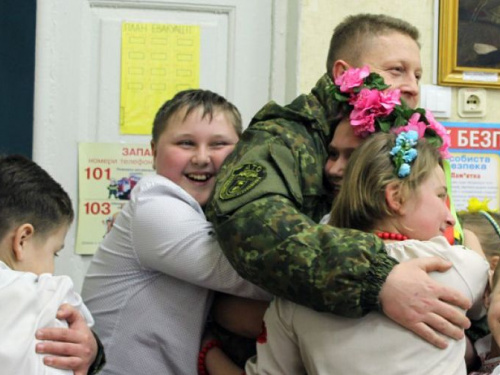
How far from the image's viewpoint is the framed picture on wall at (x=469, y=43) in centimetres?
295

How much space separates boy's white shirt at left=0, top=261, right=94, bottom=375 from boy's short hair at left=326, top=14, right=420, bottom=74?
866 millimetres

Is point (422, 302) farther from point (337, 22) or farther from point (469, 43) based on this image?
point (469, 43)

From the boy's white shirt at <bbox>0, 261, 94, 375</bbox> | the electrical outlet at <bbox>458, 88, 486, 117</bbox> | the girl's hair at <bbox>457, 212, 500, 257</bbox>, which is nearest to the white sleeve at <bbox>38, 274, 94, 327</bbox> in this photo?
the boy's white shirt at <bbox>0, 261, 94, 375</bbox>

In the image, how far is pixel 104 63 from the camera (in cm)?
293

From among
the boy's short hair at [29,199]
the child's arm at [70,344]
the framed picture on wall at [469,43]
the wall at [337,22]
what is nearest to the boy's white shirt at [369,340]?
→ the child's arm at [70,344]

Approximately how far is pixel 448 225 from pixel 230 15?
1694mm

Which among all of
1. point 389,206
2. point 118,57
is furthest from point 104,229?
point 389,206

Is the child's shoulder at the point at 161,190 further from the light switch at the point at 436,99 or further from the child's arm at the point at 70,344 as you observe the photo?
the light switch at the point at 436,99

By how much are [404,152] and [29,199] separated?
77cm

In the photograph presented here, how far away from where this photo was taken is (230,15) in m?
3.01

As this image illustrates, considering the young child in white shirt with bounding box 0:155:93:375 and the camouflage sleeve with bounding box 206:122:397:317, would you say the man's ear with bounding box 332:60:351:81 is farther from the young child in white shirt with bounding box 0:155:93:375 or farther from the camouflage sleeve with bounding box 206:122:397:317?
the young child in white shirt with bounding box 0:155:93:375

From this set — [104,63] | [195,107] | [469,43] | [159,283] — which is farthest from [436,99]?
[159,283]

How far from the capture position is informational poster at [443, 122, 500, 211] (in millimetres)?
2998

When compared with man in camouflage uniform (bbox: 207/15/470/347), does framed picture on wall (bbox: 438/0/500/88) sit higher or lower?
higher
